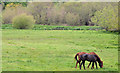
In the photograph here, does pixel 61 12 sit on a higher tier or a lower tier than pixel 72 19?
higher

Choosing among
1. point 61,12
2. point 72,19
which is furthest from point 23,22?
point 61,12

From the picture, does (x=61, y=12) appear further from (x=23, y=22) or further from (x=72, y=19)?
(x=23, y=22)

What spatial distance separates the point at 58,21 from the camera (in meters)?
79.0

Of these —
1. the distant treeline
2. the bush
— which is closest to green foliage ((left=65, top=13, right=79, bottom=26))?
the distant treeline

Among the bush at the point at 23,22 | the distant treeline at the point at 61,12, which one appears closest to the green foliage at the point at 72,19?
the distant treeline at the point at 61,12

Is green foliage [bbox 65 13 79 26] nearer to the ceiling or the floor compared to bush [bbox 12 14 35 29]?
nearer to the floor

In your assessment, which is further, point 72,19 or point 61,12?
point 61,12

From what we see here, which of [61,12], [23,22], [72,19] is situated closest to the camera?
[23,22]

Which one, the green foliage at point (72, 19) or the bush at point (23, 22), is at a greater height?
the bush at point (23, 22)

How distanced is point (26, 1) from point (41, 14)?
14.1 metres

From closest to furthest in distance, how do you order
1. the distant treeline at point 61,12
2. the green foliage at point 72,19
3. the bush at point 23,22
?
the bush at point 23,22 → the green foliage at point 72,19 → the distant treeline at point 61,12

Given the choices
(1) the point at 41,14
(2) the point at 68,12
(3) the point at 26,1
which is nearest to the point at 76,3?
(2) the point at 68,12

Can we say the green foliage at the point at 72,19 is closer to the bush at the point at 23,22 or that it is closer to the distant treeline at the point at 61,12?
the distant treeline at the point at 61,12

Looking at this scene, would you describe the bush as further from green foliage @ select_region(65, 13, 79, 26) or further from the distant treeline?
green foliage @ select_region(65, 13, 79, 26)
